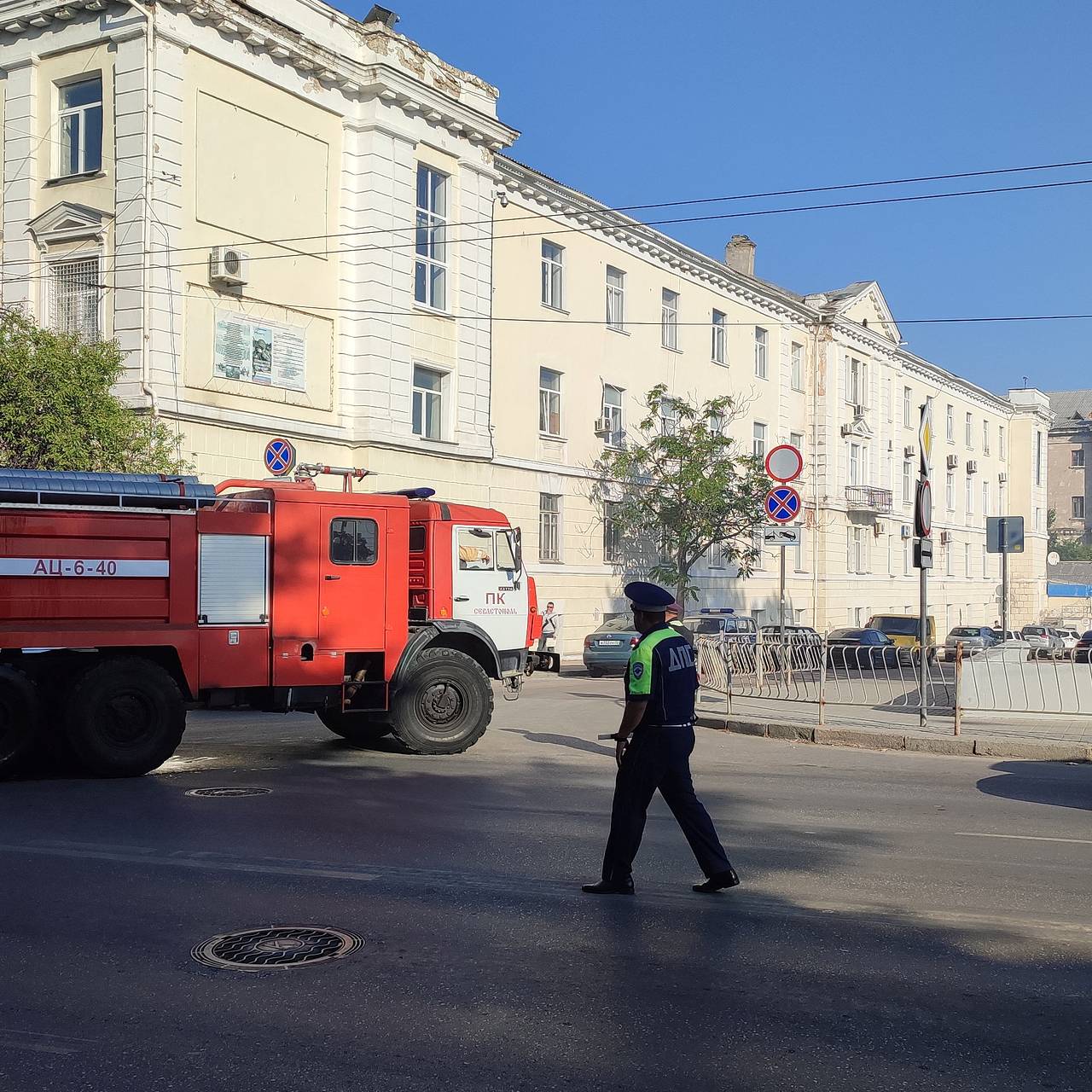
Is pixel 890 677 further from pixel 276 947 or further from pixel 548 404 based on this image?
pixel 548 404

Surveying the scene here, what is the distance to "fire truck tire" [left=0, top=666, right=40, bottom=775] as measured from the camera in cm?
1117

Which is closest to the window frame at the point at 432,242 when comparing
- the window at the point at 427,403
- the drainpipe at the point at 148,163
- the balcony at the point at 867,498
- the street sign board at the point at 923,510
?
the window at the point at 427,403

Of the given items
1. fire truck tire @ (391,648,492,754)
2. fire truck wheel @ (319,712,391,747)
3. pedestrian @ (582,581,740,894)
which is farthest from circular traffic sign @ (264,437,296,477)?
pedestrian @ (582,581,740,894)

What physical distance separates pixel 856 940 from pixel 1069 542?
365 ft

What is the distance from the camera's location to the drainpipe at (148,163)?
74.8 ft

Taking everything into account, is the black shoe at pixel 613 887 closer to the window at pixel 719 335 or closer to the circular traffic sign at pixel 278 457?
the circular traffic sign at pixel 278 457

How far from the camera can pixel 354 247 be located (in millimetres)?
27516

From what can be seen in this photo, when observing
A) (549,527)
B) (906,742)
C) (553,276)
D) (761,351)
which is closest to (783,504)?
(906,742)

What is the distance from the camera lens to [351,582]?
522 inches

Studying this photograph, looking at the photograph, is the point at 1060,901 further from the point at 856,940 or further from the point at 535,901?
the point at 535,901

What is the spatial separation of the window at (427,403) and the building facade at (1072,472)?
90.6 metres

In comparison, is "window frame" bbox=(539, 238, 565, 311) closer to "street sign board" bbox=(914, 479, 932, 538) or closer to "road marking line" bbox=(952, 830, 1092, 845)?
"street sign board" bbox=(914, 479, 932, 538)

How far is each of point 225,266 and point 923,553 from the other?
14.4 metres

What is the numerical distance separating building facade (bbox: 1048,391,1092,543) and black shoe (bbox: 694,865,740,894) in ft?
360
